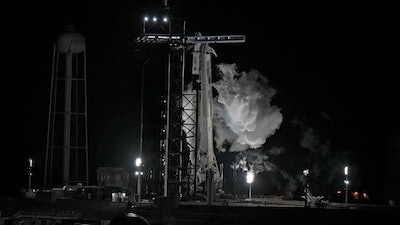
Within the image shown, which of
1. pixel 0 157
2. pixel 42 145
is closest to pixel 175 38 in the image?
pixel 42 145

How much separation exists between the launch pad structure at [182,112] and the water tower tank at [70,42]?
4364 millimetres

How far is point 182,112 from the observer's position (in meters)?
49.1

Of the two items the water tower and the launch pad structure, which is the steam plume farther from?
the water tower

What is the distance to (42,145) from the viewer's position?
217 feet

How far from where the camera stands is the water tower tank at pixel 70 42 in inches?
1843

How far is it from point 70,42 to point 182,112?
9.33 m

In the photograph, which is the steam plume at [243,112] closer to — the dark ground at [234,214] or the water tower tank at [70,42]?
the water tower tank at [70,42]

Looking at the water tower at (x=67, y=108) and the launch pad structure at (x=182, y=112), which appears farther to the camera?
the water tower at (x=67, y=108)

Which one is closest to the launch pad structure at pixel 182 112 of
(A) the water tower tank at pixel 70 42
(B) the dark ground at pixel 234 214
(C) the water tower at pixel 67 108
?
(B) the dark ground at pixel 234 214

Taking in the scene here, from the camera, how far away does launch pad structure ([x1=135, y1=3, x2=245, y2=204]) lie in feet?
136

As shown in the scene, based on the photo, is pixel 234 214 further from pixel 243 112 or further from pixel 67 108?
pixel 243 112

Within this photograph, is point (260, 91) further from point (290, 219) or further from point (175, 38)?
point (290, 219)

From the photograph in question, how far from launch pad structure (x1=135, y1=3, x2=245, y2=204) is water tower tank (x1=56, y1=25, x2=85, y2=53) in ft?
14.3

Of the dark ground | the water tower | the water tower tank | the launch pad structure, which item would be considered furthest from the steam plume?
the dark ground
